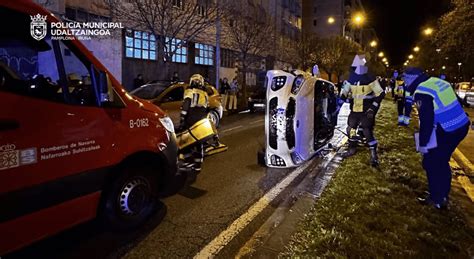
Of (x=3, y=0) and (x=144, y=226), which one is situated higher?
(x=3, y=0)

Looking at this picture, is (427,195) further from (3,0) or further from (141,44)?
(141,44)

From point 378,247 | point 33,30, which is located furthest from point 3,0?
point 378,247

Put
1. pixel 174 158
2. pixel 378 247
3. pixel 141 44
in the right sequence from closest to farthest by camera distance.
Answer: pixel 378 247, pixel 174 158, pixel 141 44

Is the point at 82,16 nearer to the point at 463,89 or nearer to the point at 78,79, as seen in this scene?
the point at 78,79

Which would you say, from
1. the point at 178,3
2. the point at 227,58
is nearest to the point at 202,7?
the point at 178,3

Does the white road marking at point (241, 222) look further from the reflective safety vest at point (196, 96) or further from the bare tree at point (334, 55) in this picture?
the bare tree at point (334, 55)

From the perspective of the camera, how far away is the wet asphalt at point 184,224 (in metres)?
Answer: 3.54

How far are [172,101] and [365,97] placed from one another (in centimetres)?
564

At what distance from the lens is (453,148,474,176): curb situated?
22.4ft

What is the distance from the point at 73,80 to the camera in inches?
133

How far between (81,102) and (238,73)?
30.1 m

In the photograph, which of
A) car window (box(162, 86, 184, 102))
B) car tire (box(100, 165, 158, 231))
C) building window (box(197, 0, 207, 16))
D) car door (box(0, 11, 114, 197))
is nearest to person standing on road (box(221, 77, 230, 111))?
building window (box(197, 0, 207, 16))

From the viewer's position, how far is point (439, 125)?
4383mm

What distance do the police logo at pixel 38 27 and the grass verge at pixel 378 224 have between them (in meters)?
3.05
